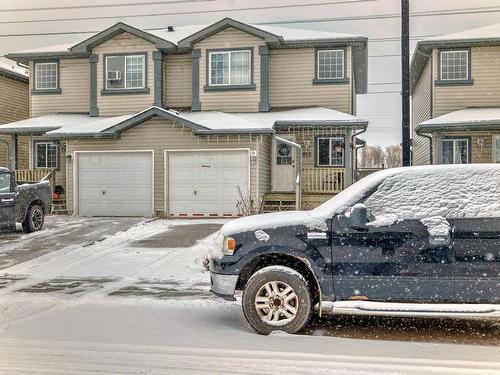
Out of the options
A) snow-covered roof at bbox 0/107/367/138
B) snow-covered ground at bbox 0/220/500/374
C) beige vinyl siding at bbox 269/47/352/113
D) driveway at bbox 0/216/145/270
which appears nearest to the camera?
snow-covered ground at bbox 0/220/500/374

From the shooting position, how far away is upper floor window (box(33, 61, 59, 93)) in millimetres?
24250

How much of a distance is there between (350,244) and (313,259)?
441 millimetres

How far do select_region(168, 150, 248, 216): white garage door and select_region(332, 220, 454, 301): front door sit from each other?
1311cm

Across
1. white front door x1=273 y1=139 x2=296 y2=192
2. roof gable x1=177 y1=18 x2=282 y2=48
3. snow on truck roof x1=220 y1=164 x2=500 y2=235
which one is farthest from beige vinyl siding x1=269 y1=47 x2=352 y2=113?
snow on truck roof x1=220 y1=164 x2=500 y2=235

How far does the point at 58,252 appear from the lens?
12.6m

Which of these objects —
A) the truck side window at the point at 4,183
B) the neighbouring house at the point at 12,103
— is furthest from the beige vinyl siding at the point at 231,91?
the neighbouring house at the point at 12,103

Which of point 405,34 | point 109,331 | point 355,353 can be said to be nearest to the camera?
point 355,353

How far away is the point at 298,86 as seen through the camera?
2219 centimetres

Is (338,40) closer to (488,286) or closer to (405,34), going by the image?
(405,34)

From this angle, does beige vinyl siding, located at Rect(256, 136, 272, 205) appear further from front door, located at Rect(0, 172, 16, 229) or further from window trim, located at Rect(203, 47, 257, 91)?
front door, located at Rect(0, 172, 16, 229)

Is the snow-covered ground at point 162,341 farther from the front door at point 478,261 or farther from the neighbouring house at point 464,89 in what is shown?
the neighbouring house at point 464,89

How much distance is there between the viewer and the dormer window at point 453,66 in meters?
21.6

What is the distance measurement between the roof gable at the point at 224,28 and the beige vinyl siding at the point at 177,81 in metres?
0.93

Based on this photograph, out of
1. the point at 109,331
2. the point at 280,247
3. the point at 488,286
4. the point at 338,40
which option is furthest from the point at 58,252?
the point at 338,40
